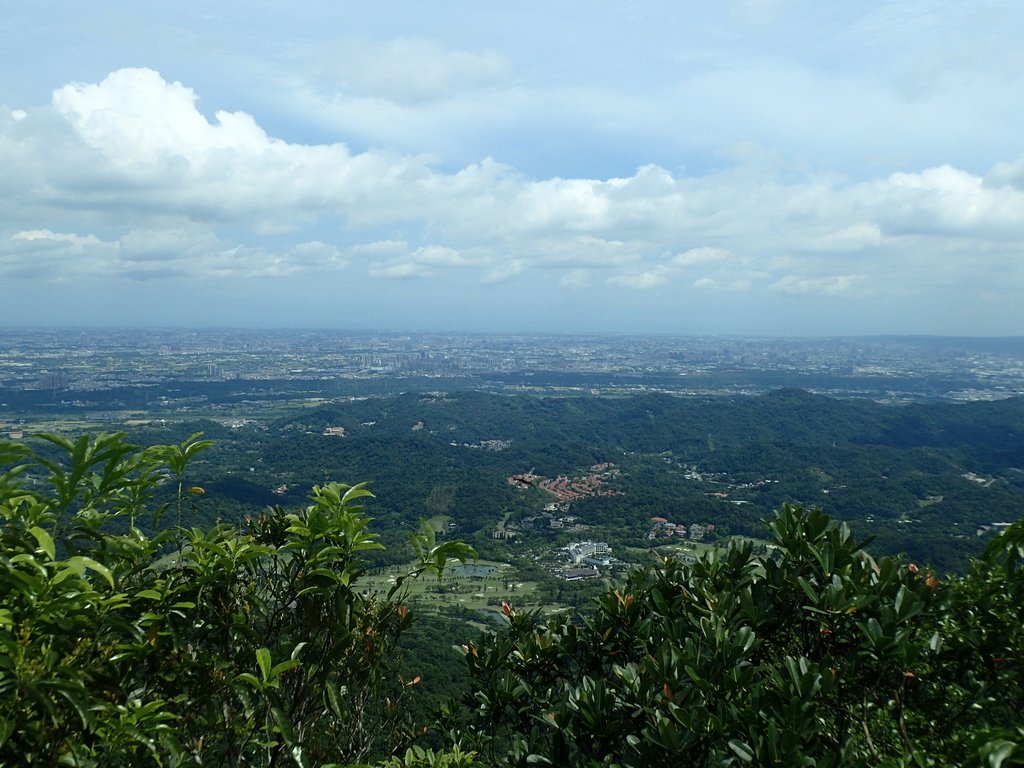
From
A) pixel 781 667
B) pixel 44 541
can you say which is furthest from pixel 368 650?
pixel 781 667

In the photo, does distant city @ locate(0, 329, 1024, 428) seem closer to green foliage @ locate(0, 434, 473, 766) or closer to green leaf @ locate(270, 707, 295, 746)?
green foliage @ locate(0, 434, 473, 766)

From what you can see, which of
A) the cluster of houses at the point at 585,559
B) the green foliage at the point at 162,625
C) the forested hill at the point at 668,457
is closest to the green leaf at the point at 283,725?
the green foliage at the point at 162,625

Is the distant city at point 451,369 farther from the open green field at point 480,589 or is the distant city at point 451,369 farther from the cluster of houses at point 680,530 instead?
the cluster of houses at point 680,530

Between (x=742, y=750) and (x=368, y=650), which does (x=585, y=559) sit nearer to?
(x=368, y=650)

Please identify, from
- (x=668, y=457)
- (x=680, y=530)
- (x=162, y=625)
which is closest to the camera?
(x=162, y=625)

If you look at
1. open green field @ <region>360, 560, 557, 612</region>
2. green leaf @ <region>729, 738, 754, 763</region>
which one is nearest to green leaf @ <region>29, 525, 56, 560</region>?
green leaf @ <region>729, 738, 754, 763</region>
